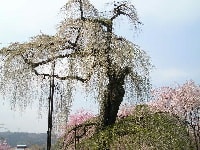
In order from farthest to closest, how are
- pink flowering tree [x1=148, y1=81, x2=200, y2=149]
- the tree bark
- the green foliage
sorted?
pink flowering tree [x1=148, y1=81, x2=200, y2=149], the tree bark, the green foliage

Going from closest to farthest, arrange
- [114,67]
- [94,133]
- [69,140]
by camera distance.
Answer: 1. [114,67]
2. [94,133]
3. [69,140]

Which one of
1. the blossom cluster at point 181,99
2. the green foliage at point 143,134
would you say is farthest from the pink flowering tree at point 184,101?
the green foliage at point 143,134

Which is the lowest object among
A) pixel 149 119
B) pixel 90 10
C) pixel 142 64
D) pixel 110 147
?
pixel 110 147

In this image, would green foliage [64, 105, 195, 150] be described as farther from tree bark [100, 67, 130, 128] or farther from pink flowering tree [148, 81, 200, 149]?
pink flowering tree [148, 81, 200, 149]

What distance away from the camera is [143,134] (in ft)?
24.1

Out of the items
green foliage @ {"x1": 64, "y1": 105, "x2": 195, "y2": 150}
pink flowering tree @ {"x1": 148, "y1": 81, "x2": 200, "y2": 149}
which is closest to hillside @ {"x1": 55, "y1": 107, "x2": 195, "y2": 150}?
green foliage @ {"x1": 64, "y1": 105, "x2": 195, "y2": 150}

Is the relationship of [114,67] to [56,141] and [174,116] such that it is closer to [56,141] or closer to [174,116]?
[174,116]

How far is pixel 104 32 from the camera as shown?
7.60 m

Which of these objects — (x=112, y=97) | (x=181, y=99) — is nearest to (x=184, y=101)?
(x=181, y=99)

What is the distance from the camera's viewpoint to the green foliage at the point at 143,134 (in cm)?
730

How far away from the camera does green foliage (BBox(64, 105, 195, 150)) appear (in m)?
7.30

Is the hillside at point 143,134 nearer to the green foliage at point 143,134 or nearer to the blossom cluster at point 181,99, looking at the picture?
the green foliage at point 143,134

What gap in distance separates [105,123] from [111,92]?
25.4 inches

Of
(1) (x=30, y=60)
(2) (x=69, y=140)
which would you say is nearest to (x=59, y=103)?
(1) (x=30, y=60)
